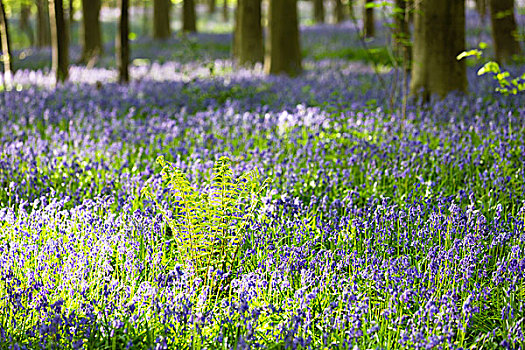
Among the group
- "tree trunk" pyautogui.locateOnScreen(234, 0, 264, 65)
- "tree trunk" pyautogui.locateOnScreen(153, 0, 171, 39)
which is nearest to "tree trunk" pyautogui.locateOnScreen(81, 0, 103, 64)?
"tree trunk" pyautogui.locateOnScreen(234, 0, 264, 65)

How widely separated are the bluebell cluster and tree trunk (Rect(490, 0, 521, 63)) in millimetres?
5032

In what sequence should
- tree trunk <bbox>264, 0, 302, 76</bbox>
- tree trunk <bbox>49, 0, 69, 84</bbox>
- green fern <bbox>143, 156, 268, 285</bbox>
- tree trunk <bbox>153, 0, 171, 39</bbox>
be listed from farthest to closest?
tree trunk <bbox>153, 0, 171, 39</bbox>, tree trunk <bbox>264, 0, 302, 76</bbox>, tree trunk <bbox>49, 0, 69, 84</bbox>, green fern <bbox>143, 156, 268, 285</bbox>

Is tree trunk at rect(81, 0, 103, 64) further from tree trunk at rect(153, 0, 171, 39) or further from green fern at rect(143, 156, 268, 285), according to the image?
green fern at rect(143, 156, 268, 285)

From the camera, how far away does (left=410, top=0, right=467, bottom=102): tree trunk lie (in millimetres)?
8297

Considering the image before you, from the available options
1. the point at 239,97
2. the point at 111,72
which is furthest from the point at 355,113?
the point at 111,72

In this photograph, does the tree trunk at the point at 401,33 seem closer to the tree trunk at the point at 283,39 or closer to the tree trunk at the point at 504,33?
the tree trunk at the point at 283,39

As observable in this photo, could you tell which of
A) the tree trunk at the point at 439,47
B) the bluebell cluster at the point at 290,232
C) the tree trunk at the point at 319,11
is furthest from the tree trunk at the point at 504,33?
the tree trunk at the point at 319,11

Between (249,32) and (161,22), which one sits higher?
(161,22)

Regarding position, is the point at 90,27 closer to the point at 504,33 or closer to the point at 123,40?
the point at 123,40

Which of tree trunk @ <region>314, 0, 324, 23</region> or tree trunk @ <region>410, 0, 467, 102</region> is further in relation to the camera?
tree trunk @ <region>314, 0, 324, 23</region>

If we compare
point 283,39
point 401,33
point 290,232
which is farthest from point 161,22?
point 290,232

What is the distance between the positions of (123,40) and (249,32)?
14.3 ft

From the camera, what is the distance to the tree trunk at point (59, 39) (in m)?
11.1

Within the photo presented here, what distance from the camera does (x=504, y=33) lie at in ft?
42.2
